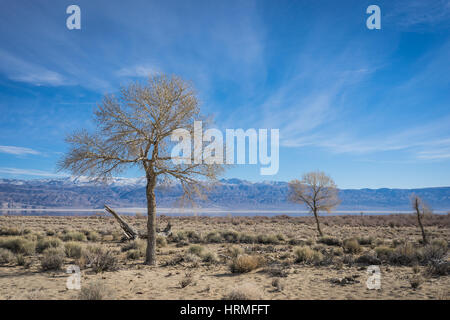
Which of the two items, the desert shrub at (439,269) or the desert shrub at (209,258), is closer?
the desert shrub at (439,269)

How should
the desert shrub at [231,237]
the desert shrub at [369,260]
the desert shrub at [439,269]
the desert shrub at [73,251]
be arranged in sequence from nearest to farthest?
the desert shrub at [439,269], the desert shrub at [369,260], the desert shrub at [73,251], the desert shrub at [231,237]

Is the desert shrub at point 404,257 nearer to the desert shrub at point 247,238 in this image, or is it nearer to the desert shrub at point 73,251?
the desert shrub at point 247,238

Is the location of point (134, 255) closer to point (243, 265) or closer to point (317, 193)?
point (243, 265)

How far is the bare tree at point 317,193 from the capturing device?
84.8 ft

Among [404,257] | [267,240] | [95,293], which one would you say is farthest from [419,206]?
[95,293]

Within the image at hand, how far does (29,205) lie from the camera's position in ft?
636

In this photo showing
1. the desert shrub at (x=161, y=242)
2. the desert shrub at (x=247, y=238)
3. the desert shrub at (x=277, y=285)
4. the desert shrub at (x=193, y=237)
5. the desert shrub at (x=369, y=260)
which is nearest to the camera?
the desert shrub at (x=277, y=285)

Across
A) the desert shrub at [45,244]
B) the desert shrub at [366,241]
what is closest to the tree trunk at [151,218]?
the desert shrub at [45,244]

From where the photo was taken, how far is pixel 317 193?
1027 inches

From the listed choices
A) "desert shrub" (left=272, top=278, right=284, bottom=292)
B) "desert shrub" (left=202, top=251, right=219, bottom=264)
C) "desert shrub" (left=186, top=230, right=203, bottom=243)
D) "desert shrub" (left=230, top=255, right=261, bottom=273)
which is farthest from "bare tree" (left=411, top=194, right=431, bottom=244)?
"desert shrub" (left=186, top=230, right=203, bottom=243)

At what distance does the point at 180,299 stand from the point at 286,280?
3980 millimetres

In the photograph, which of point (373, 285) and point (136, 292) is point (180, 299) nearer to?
point (136, 292)

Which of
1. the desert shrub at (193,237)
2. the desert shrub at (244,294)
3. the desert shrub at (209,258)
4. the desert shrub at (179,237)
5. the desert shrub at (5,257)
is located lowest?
the desert shrub at (193,237)

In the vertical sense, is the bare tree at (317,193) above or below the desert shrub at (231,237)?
above
